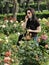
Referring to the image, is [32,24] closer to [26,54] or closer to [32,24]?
[32,24]

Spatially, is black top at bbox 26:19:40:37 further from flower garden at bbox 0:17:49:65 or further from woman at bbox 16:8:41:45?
flower garden at bbox 0:17:49:65

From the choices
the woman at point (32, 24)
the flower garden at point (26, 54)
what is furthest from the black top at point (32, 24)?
the flower garden at point (26, 54)

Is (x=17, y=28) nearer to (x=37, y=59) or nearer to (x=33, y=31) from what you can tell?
(x=33, y=31)

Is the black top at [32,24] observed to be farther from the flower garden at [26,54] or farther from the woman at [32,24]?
the flower garden at [26,54]

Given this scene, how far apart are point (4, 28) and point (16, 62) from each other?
244 inches

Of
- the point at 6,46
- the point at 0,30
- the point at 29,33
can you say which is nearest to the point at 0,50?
the point at 6,46

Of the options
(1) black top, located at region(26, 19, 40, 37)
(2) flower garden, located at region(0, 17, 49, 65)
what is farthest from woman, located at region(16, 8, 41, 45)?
(2) flower garden, located at region(0, 17, 49, 65)

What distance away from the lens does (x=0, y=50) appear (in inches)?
322

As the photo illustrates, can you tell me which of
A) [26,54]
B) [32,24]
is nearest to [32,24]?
[32,24]

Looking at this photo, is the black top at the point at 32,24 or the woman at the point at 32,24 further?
the black top at the point at 32,24

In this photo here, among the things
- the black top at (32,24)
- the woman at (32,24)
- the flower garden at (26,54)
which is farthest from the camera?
the black top at (32,24)

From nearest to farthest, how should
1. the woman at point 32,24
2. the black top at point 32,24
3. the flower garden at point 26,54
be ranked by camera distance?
the flower garden at point 26,54
the woman at point 32,24
the black top at point 32,24

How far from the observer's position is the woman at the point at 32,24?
8.24 m

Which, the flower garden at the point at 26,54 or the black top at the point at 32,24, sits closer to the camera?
the flower garden at the point at 26,54
